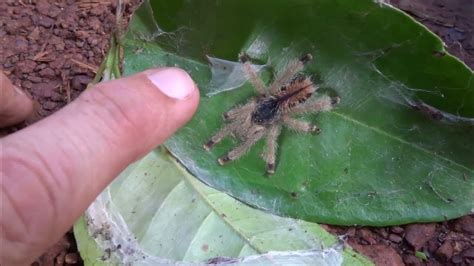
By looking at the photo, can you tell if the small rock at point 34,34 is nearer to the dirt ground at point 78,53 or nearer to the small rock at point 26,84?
the dirt ground at point 78,53

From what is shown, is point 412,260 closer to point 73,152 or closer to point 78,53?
point 73,152

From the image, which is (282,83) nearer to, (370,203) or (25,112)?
(370,203)

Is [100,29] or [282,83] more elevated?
[100,29]

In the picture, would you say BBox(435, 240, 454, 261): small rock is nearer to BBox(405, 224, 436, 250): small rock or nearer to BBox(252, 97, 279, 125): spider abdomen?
BBox(405, 224, 436, 250): small rock

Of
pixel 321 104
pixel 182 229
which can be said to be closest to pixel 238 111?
pixel 321 104

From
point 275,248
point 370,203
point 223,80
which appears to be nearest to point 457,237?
point 370,203

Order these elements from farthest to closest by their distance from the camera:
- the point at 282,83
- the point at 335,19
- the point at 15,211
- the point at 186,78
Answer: the point at 282,83 → the point at 335,19 → the point at 186,78 → the point at 15,211

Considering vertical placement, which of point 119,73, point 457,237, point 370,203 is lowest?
point 457,237

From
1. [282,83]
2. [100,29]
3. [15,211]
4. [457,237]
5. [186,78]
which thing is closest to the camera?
[15,211]
